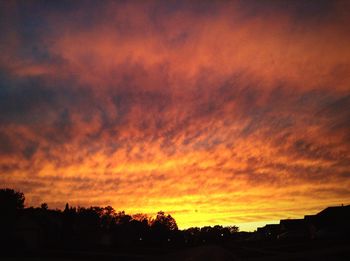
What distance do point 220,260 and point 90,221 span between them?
215ft

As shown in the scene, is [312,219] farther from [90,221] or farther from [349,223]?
[90,221]

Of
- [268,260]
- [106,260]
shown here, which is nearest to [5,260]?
[106,260]

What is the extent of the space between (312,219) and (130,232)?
7082 cm

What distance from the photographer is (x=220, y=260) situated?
105ft

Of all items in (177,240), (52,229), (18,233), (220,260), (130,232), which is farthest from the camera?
(130,232)

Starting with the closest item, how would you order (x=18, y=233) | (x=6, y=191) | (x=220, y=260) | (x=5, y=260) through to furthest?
1. (x=5, y=260)
2. (x=220, y=260)
3. (x=18, y=233)
4. (x=6, y=191)

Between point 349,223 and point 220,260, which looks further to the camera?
point 349,223

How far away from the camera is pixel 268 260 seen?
29.4 m

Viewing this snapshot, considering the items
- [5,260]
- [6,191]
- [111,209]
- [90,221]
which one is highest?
[111,209]

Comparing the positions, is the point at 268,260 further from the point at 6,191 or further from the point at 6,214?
the point at 6,191

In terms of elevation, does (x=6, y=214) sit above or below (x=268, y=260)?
above

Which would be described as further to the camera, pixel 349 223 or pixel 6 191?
pixel 6 191

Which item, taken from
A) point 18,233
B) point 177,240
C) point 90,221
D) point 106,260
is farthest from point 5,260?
point 177,240

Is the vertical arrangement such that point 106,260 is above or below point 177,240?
below
